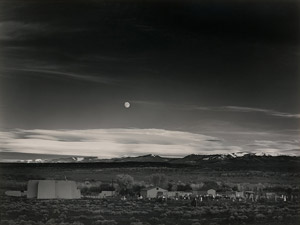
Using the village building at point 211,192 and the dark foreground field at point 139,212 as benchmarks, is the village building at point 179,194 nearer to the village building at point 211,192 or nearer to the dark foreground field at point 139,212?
the dark foreground field at point 139,212

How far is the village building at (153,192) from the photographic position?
13.8 ft

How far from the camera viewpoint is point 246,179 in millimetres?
4285

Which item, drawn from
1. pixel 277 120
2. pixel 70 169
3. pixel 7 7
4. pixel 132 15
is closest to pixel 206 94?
pixel 277 120

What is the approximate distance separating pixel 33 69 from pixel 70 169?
87 centimetres

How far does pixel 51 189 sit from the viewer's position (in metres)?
4.15

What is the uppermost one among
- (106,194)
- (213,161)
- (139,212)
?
(213,161)

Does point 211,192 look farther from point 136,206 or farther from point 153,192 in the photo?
point 136,206

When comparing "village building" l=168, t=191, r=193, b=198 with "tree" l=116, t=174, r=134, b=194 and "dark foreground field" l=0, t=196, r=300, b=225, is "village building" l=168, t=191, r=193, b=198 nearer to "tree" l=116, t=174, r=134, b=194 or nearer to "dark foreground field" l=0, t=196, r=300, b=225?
"dark foreground field" l=0, t=196, r=300, b=225

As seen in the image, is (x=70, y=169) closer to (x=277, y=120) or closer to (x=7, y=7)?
(x=7, y=7)

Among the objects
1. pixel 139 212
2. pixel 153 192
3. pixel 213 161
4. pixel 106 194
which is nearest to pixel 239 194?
pixel 213 161

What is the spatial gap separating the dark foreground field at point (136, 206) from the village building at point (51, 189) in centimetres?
4

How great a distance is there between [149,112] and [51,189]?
3.31ft

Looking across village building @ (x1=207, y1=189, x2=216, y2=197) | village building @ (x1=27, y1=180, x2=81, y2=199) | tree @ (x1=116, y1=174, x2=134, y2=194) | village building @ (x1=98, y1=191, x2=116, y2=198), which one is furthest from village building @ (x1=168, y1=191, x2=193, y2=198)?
village building @ (x1=27, y1=180, x2=81, y2=199)

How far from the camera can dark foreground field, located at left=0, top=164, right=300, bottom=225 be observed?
4137 mm
